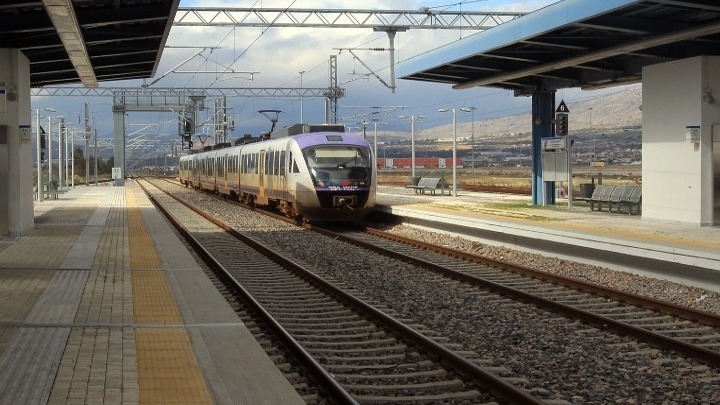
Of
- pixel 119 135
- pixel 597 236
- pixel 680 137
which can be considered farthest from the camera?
pixel 119 135

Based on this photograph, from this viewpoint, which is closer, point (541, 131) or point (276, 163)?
point (276, 163)

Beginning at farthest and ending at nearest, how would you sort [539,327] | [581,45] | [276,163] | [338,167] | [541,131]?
[541,131] < [276,163] < [338,167] < [581,45] < [539,327]

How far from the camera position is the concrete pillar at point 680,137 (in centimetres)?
1748

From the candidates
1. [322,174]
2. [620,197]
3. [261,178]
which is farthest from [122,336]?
[261,178]

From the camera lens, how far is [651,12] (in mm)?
17078

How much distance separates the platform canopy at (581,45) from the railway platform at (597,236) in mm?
3671

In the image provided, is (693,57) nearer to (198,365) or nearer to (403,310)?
(403,310)

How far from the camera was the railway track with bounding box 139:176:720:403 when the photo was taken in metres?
7.29

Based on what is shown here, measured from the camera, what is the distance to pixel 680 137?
1803 centimetres

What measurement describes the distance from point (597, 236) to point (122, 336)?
9562mm

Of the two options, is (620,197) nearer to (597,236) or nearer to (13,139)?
(597,236)

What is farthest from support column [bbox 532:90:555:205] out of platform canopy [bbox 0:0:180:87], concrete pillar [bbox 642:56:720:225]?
platform canopy [bbox 0:0:180:87]

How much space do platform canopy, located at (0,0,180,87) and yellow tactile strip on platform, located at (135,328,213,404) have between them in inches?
227

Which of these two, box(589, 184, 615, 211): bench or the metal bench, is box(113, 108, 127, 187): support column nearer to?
box(589, 184, 615, 211): bench
